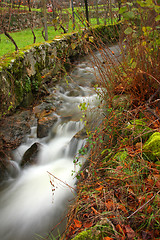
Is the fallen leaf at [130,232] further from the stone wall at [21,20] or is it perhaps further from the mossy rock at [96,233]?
the stone wall at [21,20]

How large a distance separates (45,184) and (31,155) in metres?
0.83

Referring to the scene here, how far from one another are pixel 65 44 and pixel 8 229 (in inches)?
307

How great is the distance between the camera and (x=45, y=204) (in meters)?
3.49

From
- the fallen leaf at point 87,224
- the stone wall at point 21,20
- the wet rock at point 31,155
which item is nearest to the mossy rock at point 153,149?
the fallen leaf at point 87,224

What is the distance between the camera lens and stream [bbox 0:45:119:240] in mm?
3166

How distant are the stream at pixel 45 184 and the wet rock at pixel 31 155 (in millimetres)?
89

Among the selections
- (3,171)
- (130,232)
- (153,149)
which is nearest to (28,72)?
(3,171)

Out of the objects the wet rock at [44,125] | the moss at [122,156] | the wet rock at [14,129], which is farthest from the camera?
the wet rock at [44,125]

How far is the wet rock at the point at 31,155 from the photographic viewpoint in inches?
Result: 169

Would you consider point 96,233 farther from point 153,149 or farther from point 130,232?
point 153,149

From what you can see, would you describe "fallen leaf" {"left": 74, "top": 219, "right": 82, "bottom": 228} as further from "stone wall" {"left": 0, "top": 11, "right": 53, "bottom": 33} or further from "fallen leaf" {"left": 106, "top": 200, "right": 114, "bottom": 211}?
"stone wall" {"left": 0, "top": 11, "right": 53, "bottom": 33}

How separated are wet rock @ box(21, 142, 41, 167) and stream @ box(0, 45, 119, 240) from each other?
0.29ft

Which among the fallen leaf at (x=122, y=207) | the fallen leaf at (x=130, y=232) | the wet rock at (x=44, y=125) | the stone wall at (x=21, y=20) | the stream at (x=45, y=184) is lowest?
the stream at (x=45, y=184)

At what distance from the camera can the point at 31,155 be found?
4.43 metres
